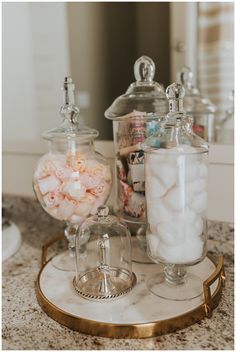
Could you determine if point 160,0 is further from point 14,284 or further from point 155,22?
point 14,284

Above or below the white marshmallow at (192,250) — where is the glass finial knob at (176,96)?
above

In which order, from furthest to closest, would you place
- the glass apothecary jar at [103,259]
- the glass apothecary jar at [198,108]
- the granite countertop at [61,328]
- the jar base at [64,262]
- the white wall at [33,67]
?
the white wall at [33,67]
the glass apothecary jar at [198,108]
the jar base at [64,262]
the glass apothecary jar at [103,259]
the granite countertop at [61,328]

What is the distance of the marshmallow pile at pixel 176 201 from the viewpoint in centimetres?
52

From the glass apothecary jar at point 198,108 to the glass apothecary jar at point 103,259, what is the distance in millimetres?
333

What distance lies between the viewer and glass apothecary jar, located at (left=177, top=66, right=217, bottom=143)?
2.80ft

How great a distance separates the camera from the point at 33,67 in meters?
1.23

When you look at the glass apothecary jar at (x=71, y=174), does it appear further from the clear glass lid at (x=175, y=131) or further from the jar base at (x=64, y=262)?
the clear glass lid at (x=175, y=131)

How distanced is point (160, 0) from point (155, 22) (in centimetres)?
6

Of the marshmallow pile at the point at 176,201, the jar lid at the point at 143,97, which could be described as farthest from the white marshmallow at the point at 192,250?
the jar lid at the point at 143,97

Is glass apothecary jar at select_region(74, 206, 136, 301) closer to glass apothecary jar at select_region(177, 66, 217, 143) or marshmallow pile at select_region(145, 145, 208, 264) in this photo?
marshmallow pile at select_region(145, 145, 208, 264)

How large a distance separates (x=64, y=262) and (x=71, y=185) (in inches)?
7.2

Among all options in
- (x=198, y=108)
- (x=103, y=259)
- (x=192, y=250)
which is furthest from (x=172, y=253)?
(x=198, y=108)

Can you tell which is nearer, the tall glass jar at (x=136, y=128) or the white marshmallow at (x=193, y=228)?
the white marshmallow at (x=193, y=228)

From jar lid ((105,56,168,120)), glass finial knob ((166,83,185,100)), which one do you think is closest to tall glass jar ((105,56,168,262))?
jar lid ((105,56,168,120))
